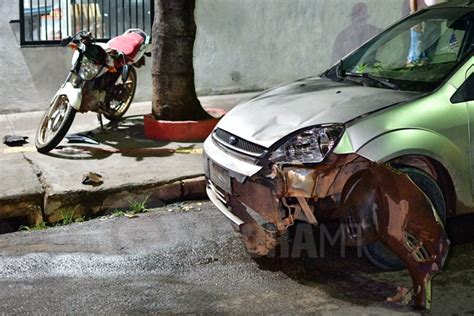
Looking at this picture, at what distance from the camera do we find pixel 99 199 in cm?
629

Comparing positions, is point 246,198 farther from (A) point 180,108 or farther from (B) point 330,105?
(A) point 180,108

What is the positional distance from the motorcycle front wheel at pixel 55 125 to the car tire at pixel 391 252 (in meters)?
3.78

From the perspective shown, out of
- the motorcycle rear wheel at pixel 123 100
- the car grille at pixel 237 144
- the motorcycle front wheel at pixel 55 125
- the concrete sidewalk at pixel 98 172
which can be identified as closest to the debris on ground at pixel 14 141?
the concrete sidewalk at pixel 98 172

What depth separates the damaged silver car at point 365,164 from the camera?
4.40 m

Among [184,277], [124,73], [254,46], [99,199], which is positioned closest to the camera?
[184,277]

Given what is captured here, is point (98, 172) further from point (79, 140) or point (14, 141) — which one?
point (14, 141)

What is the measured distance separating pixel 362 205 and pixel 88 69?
4.14m

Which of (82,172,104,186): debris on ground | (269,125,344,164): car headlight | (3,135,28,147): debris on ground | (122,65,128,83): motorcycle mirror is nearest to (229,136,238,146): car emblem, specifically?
(269,125,344,164): car headlight

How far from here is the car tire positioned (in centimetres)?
473

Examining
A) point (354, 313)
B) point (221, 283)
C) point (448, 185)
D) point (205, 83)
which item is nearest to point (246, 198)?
point (221, 283)

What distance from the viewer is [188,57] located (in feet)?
26.1

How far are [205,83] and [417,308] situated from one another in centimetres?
685

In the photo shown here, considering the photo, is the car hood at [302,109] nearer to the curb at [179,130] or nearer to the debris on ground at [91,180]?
the debris on ground at [91,180]

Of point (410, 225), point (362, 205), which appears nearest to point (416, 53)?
point (362, 205)
